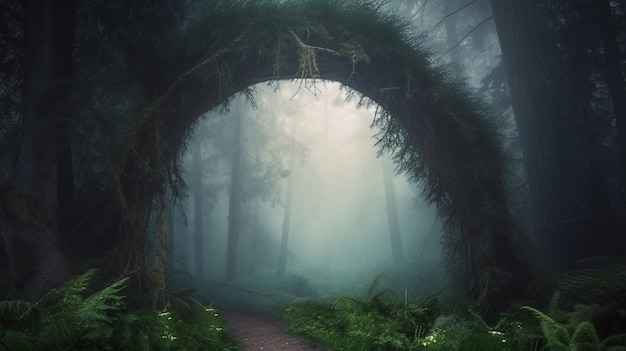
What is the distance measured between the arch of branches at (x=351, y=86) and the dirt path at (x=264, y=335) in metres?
2.21

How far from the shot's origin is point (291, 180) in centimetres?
2620

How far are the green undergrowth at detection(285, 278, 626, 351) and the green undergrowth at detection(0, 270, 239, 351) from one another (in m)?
1.65

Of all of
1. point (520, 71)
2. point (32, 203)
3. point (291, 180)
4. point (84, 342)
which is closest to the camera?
point (84, 342)

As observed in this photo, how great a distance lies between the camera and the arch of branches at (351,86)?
6117 mm

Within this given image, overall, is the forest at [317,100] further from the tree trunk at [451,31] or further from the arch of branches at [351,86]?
the tree trunk at [451,31]

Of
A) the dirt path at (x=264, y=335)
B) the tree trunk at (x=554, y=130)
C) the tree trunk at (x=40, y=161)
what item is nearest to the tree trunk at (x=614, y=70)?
the tree trunk at (x=554, y=130)

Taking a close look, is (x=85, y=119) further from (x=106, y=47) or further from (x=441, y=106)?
(x=441, y=106)

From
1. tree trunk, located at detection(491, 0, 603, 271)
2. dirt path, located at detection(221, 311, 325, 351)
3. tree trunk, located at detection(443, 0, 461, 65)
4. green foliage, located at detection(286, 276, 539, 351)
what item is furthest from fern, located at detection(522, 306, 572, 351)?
tree trunk, located at detection(443, 0, 461, 65)

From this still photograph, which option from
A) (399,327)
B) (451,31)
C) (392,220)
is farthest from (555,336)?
(392,220)

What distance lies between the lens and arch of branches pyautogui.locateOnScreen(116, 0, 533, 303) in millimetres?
6117

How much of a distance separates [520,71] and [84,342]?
28.2ft

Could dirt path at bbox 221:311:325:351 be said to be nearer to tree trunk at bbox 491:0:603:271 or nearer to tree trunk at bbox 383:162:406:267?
tree trunk at bbox 491:0:603:271

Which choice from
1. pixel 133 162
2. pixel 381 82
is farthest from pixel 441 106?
pixel 133 162

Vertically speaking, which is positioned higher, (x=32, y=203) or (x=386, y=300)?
(x=32, y=203)
